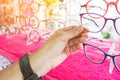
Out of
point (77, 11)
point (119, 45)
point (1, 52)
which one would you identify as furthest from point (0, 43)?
point (119, 45)

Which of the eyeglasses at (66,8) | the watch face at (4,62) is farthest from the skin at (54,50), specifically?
the watch face at (4,62)

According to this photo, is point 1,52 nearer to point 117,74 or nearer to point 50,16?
point 50,16

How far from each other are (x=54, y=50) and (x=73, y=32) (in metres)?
0.06

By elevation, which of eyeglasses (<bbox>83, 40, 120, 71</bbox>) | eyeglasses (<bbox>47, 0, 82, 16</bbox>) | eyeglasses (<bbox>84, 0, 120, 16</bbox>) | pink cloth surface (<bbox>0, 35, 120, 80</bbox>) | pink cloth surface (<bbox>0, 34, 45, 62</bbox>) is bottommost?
pink cloth surface (<bbox>0, 34, 45, 62</bbox>)

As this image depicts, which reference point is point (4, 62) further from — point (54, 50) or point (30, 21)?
point (54, 50)

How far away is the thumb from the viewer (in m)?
0.47

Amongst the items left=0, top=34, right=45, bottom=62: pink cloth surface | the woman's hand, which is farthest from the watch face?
the woman's hand

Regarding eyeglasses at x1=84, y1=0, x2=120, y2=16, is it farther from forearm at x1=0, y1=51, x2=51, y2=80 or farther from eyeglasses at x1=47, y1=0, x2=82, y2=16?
forearm at x1=0, y1=51, x2=51, y2=80

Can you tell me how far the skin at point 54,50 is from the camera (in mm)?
488

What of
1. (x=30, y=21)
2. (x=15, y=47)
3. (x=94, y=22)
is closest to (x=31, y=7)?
(x=30, y=21)

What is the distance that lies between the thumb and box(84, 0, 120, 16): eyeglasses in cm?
11

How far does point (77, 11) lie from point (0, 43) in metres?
0.43

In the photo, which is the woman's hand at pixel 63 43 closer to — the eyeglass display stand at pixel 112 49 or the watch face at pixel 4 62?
the eyeglass display stand at pixel 112 49

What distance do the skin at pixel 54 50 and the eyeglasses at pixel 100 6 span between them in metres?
0.09
